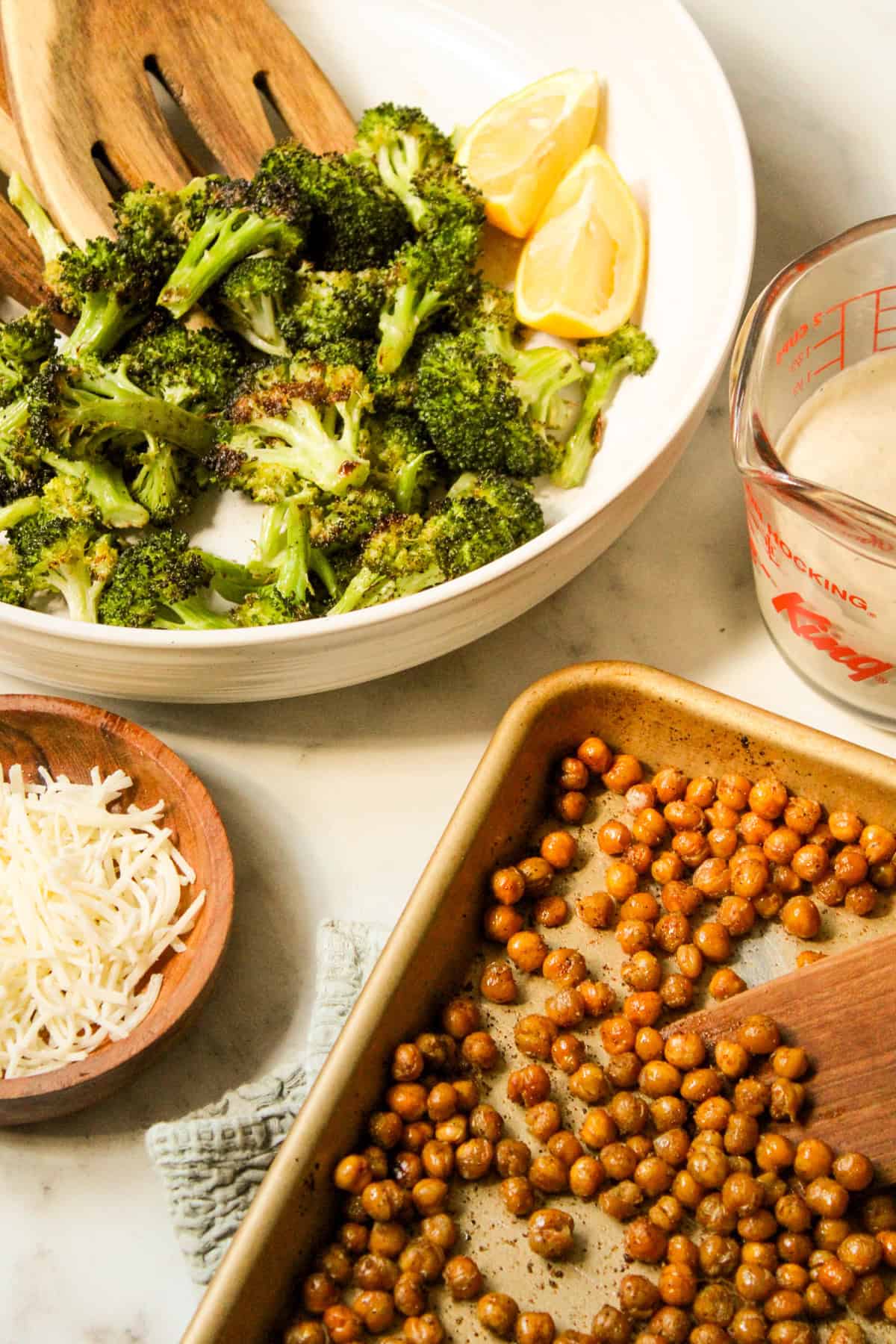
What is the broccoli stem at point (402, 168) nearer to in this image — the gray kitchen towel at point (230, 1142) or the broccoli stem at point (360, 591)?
the broccoli stem at point (360, 591)

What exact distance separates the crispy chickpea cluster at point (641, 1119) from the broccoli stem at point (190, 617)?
1.63 feet

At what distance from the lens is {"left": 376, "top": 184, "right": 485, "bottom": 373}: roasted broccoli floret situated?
1908mm

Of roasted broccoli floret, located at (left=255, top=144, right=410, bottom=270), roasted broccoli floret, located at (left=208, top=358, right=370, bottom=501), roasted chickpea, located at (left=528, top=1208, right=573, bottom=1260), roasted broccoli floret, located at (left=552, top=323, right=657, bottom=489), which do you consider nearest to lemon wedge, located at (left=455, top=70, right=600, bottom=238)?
roasted broccoli floret, located at (left=255, top=144, right=410, bottom=270)

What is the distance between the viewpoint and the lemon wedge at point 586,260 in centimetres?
193

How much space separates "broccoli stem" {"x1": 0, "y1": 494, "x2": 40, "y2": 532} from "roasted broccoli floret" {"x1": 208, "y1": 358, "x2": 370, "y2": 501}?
251 mm

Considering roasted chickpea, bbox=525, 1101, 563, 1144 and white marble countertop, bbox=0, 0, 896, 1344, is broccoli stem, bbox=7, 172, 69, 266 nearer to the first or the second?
white marble countertop, bbox=0, 0, 896, 1344

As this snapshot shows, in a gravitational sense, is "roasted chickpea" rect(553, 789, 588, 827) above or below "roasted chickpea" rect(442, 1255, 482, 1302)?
above

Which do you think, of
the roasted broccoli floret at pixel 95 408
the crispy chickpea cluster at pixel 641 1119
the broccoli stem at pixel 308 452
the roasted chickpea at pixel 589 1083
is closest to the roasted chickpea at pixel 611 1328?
the crispy chickpea cluster at pixel 641 1119

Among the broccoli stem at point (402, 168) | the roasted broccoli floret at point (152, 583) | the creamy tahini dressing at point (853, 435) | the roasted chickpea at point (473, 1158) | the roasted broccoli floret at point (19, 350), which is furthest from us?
the broccoli stem at point (402, 168)

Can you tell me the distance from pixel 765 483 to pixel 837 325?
1.63 feet

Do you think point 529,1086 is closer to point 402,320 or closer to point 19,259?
point 402,320

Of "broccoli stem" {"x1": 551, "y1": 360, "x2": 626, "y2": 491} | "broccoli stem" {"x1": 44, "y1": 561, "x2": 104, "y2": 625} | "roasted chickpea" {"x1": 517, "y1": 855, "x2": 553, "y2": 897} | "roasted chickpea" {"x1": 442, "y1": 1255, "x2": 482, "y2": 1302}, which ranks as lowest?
"roasted chickpea" {"x1": 442, "y1": 1255, "x2": 482, "y2": 1302}

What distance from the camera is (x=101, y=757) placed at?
1.75 m

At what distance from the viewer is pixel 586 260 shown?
6.35 ft
